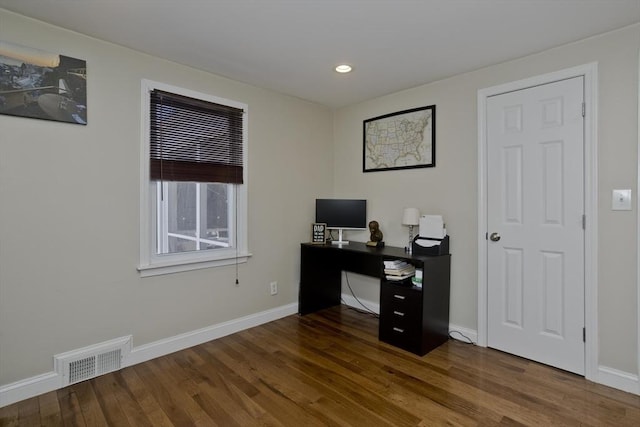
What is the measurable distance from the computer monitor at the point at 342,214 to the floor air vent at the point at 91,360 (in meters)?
2.12

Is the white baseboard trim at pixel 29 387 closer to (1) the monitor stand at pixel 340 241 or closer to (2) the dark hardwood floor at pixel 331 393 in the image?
(2) the dark hardwood floor at pixel 331 393

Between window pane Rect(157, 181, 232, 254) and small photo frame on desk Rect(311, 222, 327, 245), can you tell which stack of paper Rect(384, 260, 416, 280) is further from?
window pane Rect(157, 181, 232, 254)

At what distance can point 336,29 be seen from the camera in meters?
2.19

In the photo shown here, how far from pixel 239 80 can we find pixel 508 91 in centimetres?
232

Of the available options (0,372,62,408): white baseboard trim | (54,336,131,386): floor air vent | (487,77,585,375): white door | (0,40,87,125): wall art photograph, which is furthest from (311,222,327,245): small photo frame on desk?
(0,372,62,408): white baseboard trim

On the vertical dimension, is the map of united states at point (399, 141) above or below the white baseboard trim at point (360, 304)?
above

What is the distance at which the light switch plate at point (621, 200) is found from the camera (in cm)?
217

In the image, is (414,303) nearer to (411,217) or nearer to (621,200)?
(411,217)

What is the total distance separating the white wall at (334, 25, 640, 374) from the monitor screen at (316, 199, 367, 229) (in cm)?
16

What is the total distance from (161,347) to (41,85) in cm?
203

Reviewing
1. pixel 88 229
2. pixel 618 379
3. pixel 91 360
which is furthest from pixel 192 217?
pixel 618 379

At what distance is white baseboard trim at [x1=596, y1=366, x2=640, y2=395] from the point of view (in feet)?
7.04

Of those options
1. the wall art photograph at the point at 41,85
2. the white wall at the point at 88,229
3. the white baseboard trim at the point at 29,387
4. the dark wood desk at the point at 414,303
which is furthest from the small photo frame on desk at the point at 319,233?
the white baseboard trim at the point at 29,387

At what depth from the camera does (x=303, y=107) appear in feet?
12.2
